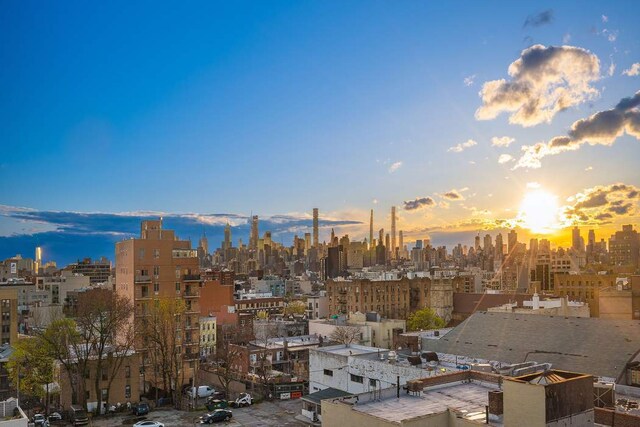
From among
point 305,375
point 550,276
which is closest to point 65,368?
point 305,375

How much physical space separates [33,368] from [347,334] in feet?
122

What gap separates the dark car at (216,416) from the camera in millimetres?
47469

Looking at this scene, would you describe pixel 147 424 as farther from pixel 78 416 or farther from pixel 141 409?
pixel 78 416

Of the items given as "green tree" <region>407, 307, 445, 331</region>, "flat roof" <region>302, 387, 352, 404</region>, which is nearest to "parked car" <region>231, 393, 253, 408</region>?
"flat roof" <region>302, 387, 352, 404</region>

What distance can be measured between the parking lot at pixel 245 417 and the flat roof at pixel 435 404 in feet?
66.3

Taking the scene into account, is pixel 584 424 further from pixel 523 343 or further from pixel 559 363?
pixel 523 343

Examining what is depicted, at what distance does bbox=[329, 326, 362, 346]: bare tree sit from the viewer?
7281cm

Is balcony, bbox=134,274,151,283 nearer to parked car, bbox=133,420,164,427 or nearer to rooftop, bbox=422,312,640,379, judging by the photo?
parked car, bbox=133,420,164,427

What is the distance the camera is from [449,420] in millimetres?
24188

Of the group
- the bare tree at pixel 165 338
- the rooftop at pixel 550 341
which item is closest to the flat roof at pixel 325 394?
the rooftop at pixel 550 341

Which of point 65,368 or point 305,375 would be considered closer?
point 65,368

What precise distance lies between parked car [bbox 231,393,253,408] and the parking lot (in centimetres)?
73

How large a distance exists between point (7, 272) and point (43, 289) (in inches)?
754

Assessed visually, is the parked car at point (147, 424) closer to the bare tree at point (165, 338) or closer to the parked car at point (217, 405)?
the parked car at point (217, 405)
